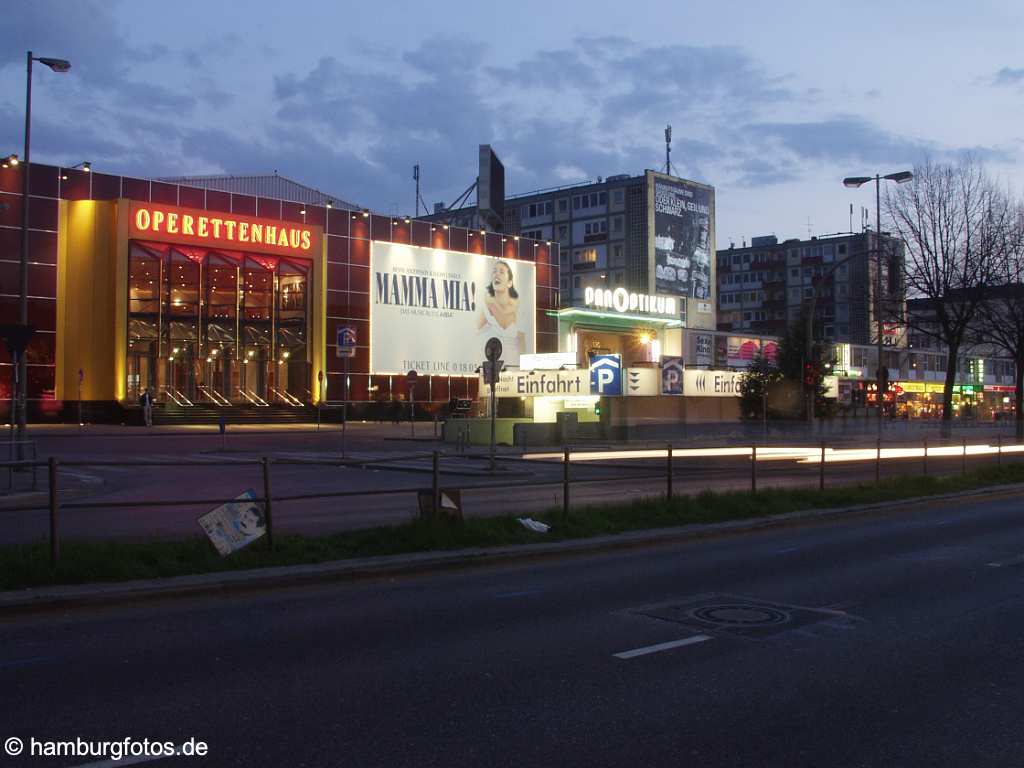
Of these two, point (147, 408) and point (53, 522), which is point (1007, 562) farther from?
point (147, 408)

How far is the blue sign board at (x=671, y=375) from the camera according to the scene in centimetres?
4228

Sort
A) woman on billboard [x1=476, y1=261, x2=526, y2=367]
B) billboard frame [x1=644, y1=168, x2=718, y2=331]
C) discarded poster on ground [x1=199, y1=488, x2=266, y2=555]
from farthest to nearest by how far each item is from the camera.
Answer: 1. billboard frame [x1=644, y1=168, x2=718, y2=331]
2. woman on billboard [x1=476, y1=261, x2=526, y2=367]
3. discarded poster on ground [x1=199, y1=488, x2=266, y2=555]

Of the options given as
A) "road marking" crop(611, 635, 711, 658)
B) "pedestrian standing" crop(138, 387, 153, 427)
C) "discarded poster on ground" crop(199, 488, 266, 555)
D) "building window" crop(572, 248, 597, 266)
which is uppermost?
"building window" crop(572, 248, 597, 266)

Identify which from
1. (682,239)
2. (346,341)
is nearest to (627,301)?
(682,239)

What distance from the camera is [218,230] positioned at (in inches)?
2149

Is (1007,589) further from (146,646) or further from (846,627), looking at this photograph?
(146,646)

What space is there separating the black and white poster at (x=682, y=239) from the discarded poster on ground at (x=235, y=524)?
8357 centimetres

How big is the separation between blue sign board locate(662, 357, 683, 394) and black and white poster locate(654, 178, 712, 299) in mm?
50904

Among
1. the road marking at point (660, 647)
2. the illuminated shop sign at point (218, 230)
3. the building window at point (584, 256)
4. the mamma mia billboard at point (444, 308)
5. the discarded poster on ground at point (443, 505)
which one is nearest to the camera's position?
the road marking at point (660, 647)

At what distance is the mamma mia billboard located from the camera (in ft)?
205

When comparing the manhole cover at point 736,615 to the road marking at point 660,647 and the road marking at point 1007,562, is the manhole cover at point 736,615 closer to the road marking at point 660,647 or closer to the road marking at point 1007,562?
the road marking at point 660,647

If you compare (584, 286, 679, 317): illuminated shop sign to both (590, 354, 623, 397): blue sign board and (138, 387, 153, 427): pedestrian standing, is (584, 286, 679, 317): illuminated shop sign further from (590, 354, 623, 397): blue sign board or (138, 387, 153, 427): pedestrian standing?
(138, 387, 153, 427): pedestrian standing

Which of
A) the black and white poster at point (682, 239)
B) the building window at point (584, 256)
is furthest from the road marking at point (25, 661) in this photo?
the building window at point (584, 256)

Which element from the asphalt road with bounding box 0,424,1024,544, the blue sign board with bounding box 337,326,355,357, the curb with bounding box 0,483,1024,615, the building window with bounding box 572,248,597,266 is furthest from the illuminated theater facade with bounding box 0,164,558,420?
the curb with bounding box 0,483,1024,615
